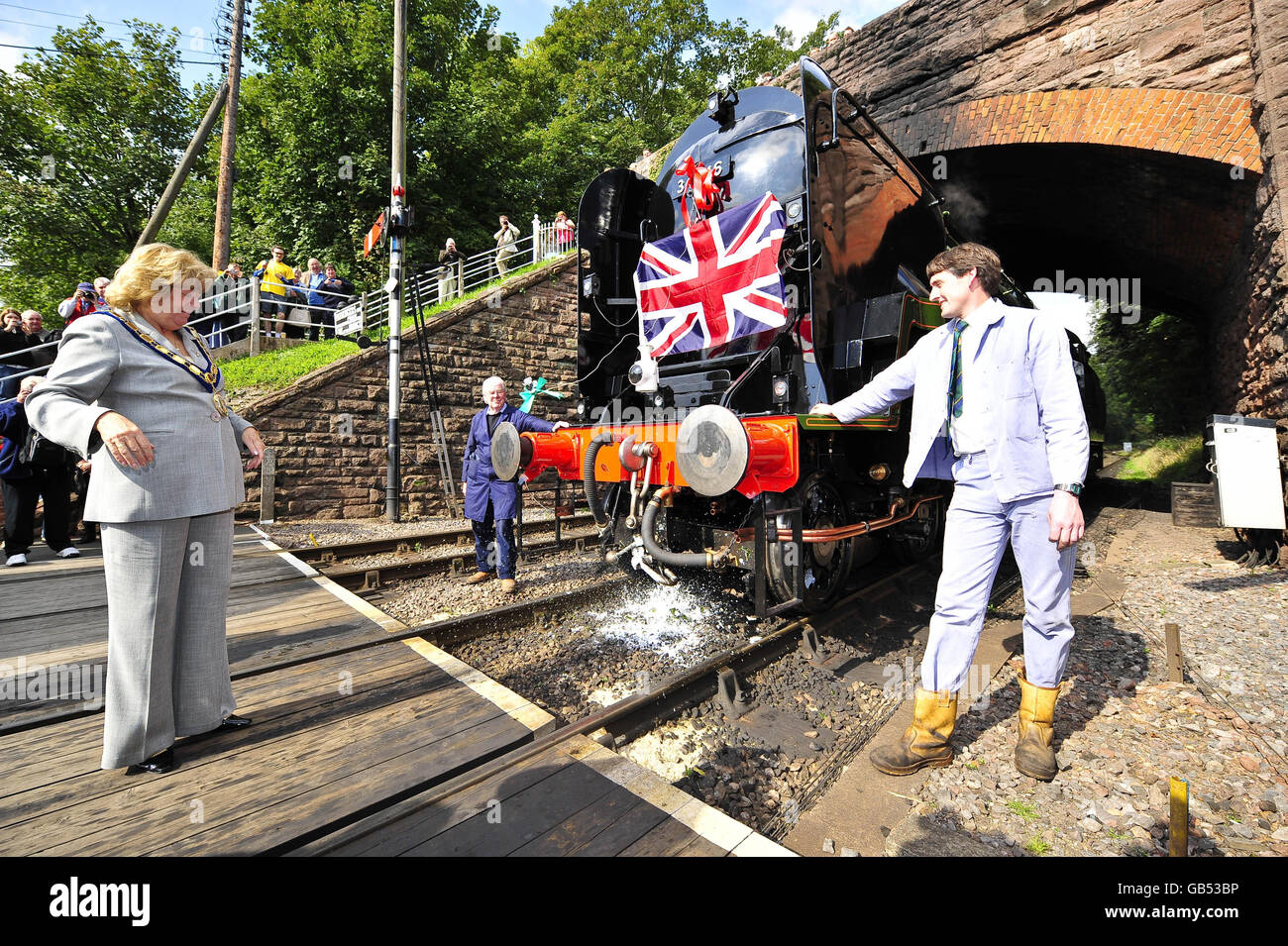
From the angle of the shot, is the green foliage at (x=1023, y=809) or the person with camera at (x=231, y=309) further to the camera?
the person with camera at (x=231, y=309)

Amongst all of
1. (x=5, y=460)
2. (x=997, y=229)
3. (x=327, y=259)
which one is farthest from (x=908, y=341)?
(x=327, y=259)

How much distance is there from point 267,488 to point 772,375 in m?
7.31

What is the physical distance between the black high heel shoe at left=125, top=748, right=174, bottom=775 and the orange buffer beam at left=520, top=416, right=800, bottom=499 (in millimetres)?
2456

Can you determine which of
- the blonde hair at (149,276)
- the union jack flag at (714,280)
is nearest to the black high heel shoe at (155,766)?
the blonde hair at (149,276)

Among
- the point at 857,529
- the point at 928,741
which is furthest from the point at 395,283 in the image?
the point at 928,741

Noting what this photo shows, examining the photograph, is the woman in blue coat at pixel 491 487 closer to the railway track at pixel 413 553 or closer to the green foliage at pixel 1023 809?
the railway track at pixel 413 553

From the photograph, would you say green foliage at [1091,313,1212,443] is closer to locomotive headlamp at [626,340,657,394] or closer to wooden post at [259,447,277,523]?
locomotive headlamp at [626,340,657,394]

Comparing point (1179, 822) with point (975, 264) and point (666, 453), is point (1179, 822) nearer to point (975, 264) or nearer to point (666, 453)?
point (975, 264)

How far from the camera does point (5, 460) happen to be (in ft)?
17.1

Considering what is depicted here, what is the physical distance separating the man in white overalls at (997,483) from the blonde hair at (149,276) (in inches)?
117

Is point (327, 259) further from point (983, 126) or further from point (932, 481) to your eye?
point (932, 481)

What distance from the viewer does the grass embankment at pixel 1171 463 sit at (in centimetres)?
1439
